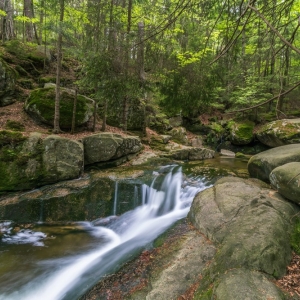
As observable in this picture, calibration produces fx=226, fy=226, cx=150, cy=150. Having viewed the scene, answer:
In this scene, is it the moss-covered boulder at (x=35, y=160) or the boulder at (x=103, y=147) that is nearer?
the moss-covered boulder at (x=35, y=160)

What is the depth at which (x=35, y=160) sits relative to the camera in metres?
7.23

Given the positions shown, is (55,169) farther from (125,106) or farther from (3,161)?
(125,106)

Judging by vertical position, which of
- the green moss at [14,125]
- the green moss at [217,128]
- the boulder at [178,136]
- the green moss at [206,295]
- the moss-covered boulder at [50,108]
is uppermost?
the moss-covered boulder at [50,108]

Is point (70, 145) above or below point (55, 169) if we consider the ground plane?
above

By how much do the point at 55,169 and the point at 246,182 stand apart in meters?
5.92

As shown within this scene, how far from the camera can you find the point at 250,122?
613 inches

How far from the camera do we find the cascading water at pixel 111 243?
4191mm

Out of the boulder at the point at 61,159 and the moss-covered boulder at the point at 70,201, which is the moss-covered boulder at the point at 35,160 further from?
the moss-covered boulder at the point at 70,201

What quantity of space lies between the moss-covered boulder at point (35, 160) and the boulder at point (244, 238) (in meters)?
4.38

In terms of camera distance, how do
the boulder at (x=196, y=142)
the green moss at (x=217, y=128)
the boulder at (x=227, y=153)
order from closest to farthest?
the boulder at (x=227, y=153), the boulder at (x=196, y=142), the green moss at (x=217, y=128)

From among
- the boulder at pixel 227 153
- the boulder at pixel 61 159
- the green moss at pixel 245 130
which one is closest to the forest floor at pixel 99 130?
the boulder at pixel 61 159

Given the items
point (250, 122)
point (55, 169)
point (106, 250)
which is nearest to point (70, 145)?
point (55, 169)

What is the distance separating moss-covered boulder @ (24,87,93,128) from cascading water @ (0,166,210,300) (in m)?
4.13

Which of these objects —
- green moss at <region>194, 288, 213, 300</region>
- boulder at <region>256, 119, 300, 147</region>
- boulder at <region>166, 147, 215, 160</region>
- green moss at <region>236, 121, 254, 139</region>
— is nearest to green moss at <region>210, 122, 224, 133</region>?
green moss at <region>236, 121, 254, 139</region>
